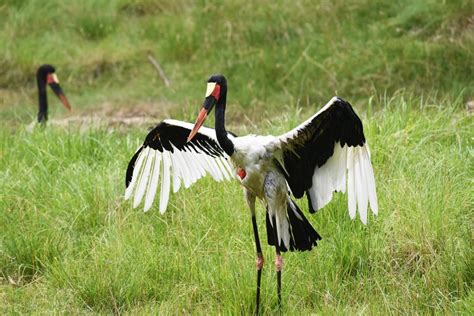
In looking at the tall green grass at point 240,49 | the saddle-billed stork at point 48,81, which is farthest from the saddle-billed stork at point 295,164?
the saddle-billed stork at point 48,81

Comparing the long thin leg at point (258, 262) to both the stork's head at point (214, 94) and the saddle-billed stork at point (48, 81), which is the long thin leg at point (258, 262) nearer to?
the stork's head at point (214, 94)

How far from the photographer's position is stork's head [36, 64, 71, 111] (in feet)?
30.2

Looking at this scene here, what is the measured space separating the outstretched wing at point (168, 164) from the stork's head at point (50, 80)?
379cm

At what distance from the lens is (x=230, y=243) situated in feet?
18.2

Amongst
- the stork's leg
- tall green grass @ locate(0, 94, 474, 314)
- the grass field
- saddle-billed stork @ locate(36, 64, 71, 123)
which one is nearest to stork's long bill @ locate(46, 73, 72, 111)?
saddle-billed stork @ locate(36, 64, 71, 123)

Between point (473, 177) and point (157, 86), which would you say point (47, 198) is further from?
point (157, 86)

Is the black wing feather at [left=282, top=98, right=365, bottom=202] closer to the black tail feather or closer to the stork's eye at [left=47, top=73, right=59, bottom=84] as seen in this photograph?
the black tail feather

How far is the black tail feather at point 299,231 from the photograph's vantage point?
5105mm

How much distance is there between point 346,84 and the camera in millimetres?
8852

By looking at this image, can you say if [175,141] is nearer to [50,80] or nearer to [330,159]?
[330,159]

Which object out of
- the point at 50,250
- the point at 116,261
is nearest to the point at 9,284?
the point at 50,250

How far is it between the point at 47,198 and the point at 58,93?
3166 mm

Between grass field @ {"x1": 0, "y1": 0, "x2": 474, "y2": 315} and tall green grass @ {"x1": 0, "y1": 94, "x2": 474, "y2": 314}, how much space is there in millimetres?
10

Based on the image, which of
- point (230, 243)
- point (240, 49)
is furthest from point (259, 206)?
point (240, 49)
